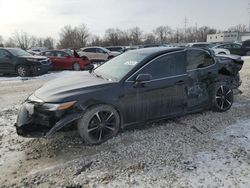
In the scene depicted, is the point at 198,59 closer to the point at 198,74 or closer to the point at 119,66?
the point at 198,74

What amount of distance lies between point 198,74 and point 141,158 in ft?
7.89

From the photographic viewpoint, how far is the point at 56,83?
4734 mm

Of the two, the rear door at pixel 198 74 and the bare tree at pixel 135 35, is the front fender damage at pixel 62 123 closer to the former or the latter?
the rear door at pixel 198 74

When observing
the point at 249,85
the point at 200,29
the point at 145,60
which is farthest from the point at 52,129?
the point at 200,29

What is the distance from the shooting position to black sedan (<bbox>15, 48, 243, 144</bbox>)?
3.94 m

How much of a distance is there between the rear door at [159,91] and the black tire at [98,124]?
0.26 metres

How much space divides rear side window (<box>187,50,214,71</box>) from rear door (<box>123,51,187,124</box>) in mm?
205

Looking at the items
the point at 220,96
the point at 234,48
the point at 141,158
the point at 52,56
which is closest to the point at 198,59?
the point at 220,96

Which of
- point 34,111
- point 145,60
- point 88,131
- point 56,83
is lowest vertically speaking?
point 88,131

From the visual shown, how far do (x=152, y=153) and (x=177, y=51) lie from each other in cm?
223

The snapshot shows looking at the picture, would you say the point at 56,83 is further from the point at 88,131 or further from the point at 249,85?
the point at 249,85

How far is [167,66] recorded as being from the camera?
4.87m

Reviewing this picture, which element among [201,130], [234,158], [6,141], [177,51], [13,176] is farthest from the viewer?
[177,51]

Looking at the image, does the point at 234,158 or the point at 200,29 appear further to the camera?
the point at 200,29
